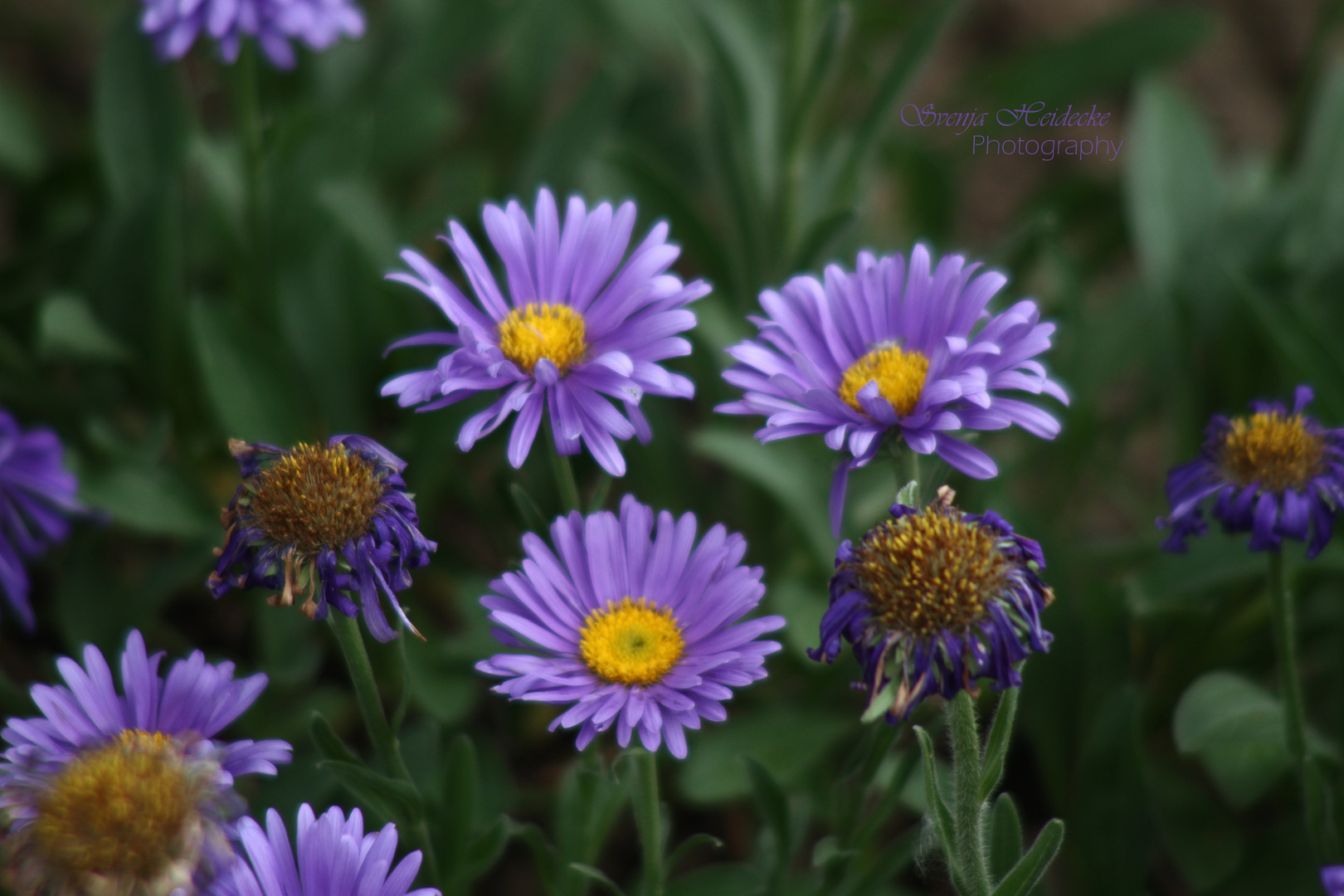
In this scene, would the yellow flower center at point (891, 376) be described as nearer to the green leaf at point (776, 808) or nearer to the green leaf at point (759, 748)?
the green leaf at point (776, 808)

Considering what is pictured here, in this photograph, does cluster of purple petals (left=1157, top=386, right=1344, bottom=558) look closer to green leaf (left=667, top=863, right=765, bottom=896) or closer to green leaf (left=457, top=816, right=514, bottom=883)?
green leaf (left=667, top=863, right=765, bottom=896)

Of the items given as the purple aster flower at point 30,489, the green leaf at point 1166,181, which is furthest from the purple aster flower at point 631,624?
the green leaf at point 1166,181

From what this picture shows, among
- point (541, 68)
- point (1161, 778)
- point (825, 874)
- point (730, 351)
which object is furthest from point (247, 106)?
point (1161, 778)

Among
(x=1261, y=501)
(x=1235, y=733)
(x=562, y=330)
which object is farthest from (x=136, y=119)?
(x=1235, y=733)

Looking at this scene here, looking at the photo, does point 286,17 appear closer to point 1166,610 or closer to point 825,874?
point 825,874

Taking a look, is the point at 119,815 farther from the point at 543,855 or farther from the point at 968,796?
the point at 968,796

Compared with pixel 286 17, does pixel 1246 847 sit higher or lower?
lower
